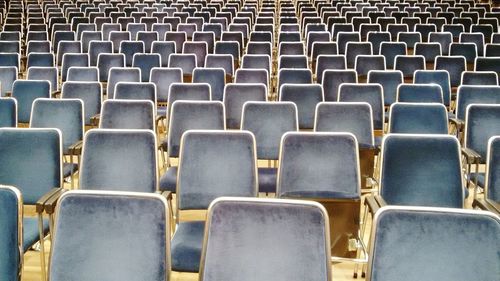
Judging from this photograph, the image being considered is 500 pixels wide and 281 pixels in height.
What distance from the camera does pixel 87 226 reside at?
1.85 meters

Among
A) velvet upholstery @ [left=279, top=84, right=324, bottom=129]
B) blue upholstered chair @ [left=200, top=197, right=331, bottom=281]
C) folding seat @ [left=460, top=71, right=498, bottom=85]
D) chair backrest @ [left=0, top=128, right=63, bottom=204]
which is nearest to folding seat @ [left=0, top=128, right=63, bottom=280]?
chair backrest @ [left=0, top=128, right=63, bottom=204]

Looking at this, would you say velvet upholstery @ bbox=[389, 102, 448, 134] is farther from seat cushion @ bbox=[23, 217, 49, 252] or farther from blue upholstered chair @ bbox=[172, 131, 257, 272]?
seat cushion @ bbox=[23, 217, 49, 252]

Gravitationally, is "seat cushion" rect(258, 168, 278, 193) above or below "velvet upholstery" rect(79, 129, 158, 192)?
below

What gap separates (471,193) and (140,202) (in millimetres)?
2795

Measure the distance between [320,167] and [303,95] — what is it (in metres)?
1.49

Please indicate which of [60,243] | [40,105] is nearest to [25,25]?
[40,105]

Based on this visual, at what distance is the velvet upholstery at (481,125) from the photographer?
330 centimetres

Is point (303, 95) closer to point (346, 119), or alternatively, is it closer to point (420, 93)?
point (346, 119)

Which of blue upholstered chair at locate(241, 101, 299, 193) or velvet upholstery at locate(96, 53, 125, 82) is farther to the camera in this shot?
velvet upholstery at locate(96, 53, 125, 82)

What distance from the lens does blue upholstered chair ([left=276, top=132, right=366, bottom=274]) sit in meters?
2.67

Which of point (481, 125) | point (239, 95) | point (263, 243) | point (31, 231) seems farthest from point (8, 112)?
point (481, 125)

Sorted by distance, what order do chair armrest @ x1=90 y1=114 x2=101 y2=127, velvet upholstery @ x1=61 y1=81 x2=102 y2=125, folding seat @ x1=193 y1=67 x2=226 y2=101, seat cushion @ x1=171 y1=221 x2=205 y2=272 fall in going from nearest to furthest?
seat cushion @ x1=171 y1=221 x2=205 y2=272
chair armrest @ x1=90 y1=114 x2=101 y2=127
velvet upholstery @ x1=61 y1=81 x2=102 y2=125
folding seat @ x1=193 y1=67 x2=226 y2=101

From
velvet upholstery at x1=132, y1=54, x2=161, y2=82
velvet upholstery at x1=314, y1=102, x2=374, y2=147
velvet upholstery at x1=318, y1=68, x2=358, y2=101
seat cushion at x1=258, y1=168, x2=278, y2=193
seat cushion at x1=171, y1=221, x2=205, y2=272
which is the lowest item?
seat cushion at x1=171, y1=221, x2=205, y2=272

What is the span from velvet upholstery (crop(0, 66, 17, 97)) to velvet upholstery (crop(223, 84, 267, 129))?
7.11 feet
